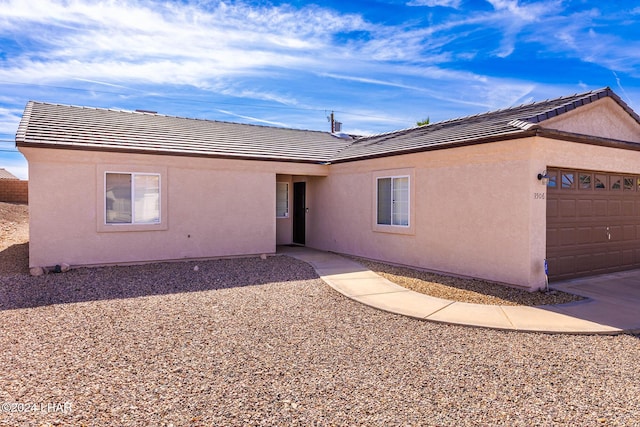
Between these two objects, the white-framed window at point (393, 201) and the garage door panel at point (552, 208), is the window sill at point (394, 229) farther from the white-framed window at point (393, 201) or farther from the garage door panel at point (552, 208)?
the garage door panel at point (552, 208)

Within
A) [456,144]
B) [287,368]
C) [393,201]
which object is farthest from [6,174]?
[287,368]

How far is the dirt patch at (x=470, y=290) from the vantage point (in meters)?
7.62

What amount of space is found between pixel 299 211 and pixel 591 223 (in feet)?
30.8

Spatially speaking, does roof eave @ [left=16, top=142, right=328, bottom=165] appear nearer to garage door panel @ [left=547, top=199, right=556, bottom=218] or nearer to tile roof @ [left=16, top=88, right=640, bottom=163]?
tile roof @ [left=16, top=88, right=640, bottom=163]

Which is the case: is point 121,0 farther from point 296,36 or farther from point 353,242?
point 353,242

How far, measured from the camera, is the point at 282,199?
50.9 feet

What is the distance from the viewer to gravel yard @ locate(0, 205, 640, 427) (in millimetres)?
3523

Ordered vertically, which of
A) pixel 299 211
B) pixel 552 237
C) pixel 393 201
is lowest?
pixel 552 237

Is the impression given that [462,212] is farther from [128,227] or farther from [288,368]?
[128,227]

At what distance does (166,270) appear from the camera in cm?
1029

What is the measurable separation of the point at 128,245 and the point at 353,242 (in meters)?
6.56

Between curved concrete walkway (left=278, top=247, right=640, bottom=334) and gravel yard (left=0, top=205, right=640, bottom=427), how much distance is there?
287mm

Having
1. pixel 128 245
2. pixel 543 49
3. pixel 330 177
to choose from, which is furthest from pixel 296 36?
pixel 543 49

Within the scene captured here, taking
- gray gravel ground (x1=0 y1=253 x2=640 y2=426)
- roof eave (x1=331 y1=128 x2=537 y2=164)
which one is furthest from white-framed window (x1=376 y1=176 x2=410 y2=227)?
gray gravel ground (x1=0 y1=253 x2=640 y2=426)
